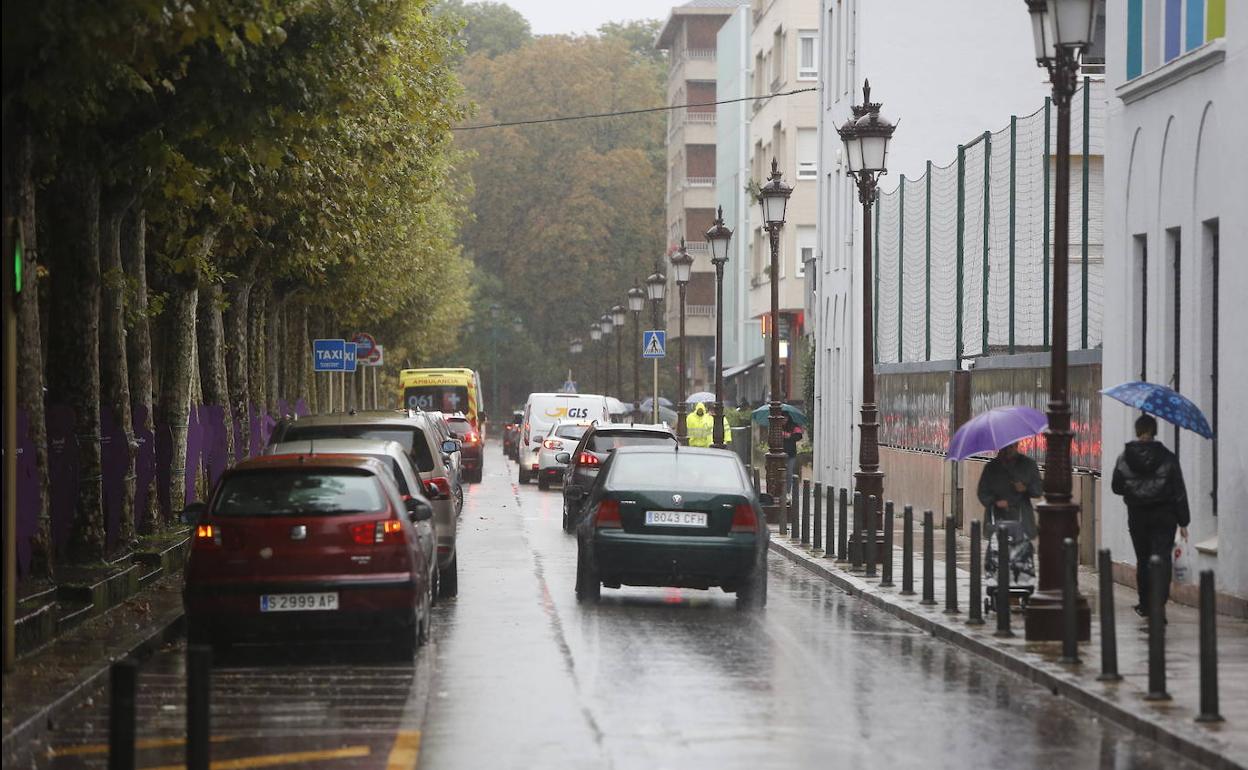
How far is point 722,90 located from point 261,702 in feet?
257

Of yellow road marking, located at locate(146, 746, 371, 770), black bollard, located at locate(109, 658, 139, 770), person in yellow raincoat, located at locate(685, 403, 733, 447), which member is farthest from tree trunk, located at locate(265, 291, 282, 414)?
black bollard, located at locate(109, 658, 139, 770)

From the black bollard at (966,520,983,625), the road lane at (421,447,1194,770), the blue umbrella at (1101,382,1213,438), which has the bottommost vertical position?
the road lane at (421,447,1194,770)

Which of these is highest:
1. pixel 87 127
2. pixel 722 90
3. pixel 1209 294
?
pixel 722 90

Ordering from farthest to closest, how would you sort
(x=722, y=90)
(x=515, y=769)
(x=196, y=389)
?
(x=722, y=90) → (x=196, y=389) → (x=515, y=769)

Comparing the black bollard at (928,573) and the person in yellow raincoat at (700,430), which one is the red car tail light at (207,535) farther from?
the person in yellow raincoat at (700,430)

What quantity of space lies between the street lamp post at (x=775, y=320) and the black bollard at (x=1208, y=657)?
62.4ft

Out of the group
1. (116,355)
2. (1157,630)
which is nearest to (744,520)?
(1157,630)

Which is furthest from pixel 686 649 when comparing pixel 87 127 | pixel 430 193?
pixel 430 193

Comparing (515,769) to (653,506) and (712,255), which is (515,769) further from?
(712,255)

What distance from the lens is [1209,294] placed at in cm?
1927

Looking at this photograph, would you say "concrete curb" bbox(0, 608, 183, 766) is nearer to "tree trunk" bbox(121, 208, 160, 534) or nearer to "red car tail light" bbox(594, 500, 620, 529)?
"red car tail light" bbox(594, 500, 620, 529)

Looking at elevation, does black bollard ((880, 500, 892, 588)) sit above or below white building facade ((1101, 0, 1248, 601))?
below

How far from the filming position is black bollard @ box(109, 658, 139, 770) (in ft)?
26.2

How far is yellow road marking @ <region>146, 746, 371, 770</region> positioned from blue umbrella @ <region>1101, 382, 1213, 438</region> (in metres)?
8.09
